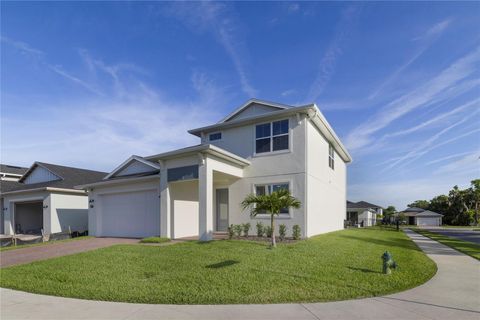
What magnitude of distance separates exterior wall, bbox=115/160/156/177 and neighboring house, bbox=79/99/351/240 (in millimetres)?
58

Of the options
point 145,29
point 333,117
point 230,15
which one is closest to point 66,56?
point 145,29

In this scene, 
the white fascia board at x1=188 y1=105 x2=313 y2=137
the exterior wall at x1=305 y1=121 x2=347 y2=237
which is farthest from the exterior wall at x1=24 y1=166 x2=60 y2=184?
the exterior wall at x1=305 y1=121 x2=347 y2=237

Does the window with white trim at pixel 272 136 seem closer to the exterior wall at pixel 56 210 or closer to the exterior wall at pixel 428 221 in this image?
the exterior wall at pixel 56 210

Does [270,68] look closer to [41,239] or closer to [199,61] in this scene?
[199,61]

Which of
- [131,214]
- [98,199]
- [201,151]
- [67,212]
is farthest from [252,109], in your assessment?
[67,212]

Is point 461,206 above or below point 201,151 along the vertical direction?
below

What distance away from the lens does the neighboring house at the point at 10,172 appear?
28919 mm

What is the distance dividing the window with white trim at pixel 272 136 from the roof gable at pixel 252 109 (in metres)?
1.26

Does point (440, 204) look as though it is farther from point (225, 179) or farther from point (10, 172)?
point (10, 172)

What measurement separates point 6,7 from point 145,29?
16.4ft

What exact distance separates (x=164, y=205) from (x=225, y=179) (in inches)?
133

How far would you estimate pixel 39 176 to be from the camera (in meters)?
23.2

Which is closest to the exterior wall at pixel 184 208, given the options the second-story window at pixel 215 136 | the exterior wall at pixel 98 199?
the second-story window at pixel 215 136

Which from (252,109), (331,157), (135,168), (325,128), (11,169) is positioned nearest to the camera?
(252,109)
